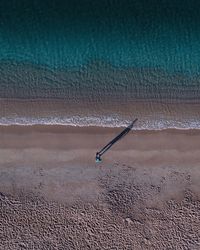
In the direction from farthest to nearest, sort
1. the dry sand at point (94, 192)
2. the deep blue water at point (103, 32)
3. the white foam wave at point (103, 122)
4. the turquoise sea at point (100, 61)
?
the deep blue water at point (103, 32), the turquoise sea at point (100, 61), the white foam wave at point (103, 122), the dry sand at point (94, 192)

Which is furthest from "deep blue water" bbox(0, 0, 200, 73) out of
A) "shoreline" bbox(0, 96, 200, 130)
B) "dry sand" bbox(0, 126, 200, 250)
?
"dry sand" bbox(0, 126, 200, 250)

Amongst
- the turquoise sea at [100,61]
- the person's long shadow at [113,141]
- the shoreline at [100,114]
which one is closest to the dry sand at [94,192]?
the person's long shadow at [113,141]

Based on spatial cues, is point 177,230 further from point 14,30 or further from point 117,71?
point 14,30

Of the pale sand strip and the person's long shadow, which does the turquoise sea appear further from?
the pale sand strip

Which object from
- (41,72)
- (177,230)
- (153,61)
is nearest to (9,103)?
(41,72)

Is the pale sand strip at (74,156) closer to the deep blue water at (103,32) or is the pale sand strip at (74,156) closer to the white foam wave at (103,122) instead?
the white foam wave at (103,122)
